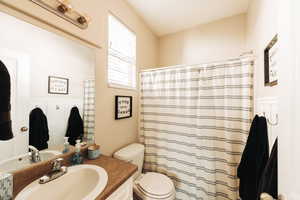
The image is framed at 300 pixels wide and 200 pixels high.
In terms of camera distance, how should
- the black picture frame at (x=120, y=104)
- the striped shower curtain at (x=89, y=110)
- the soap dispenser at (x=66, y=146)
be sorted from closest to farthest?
the soap dispenser at (x=66, y=146)
the striped shower curtain at (x=89, y=110)
the black picture frame at (x=120, y=104)

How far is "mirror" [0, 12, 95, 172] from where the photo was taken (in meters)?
0.80

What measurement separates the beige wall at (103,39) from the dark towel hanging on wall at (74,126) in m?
0.18

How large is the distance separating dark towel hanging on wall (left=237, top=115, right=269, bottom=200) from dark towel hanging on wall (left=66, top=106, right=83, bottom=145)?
4.47ft

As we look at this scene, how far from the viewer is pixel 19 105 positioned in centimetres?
83

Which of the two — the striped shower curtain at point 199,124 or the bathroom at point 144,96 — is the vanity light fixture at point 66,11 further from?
the striped shower curtain at point 199,124

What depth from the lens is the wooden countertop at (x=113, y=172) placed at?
2.56 feet

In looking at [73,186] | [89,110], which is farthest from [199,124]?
[73,186]

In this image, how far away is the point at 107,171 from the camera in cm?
98

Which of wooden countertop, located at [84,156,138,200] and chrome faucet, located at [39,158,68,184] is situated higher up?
chrome faucet, located at [39,158,68,184]

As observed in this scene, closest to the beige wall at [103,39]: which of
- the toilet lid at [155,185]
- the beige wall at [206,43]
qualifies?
the toilet lid at [155,185]

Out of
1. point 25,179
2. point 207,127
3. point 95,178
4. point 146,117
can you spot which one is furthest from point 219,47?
point 25,179

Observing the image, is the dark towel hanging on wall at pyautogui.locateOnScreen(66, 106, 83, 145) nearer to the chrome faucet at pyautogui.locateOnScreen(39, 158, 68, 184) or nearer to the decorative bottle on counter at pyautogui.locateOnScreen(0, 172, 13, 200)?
the chrome faucet at pyautogui.locateOnScreen(39, 158, 68, 184)

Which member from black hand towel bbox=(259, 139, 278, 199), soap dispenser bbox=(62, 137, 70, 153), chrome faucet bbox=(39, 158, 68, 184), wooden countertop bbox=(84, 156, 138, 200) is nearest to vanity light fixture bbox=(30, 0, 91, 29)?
soap dispenser bbox=(62, 137, 70, 153)

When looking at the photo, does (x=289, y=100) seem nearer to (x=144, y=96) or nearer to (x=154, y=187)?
(x=154, y=187)
